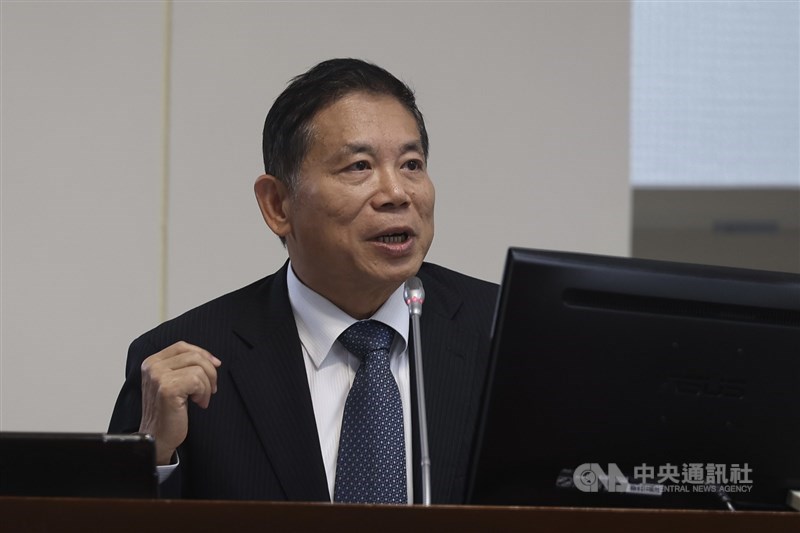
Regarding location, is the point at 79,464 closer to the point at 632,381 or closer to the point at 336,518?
the point at 336,518

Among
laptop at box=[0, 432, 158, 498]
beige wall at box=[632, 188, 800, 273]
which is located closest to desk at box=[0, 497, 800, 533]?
laptop at box=[0, 432, 158, 498]

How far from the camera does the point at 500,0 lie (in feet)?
9.80

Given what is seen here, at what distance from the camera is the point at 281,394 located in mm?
1807

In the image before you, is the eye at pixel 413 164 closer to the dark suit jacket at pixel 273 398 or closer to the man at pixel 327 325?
the man at pixel 327 325

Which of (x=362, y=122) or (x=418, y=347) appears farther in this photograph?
(x=362, y=122)

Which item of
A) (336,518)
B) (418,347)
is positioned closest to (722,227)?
(418,347)

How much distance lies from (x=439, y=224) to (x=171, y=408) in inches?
58.4

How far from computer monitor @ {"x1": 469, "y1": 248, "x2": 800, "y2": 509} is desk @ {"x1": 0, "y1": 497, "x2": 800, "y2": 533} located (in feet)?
0.59

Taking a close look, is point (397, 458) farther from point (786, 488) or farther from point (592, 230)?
point (592, 230)

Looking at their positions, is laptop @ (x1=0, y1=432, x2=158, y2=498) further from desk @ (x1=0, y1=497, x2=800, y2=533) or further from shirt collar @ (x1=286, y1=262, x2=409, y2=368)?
shirt collar @ (x1=286, y1=262, x2=409, y2=368)

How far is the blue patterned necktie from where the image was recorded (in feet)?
5.63

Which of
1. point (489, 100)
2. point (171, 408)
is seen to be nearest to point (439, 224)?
point (489, 100)

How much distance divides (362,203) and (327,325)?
22cm

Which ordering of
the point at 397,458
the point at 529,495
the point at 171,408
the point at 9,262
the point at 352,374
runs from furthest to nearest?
the point at 9,262 < the point at 352,374 < the point at 397,458 < the point at 171,408 < the point at 529,495
